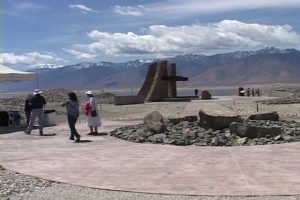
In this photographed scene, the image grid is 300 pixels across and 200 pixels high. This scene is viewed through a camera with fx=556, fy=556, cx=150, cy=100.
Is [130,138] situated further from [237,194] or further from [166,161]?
[237,194]

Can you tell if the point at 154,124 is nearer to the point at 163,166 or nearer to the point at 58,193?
the point at 163,166

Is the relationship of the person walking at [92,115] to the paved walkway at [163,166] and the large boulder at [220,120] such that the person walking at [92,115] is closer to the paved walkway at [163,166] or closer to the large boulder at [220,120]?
the paved walkway at [163,166]

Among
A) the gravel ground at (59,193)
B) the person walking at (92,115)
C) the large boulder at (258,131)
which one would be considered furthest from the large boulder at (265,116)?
the gravel ground at (59,193)

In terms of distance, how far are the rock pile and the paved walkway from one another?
0.65 metres

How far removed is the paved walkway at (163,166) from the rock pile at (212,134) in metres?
0.65

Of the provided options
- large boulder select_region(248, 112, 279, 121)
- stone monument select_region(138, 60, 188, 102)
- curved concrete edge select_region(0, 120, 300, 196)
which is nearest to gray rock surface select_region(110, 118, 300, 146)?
curved concrete edge select_region(0, 120, 300, 196)

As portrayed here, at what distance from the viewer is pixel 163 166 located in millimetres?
9531

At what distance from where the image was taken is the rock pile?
41.5 feet

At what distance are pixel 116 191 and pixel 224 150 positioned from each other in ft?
13.9

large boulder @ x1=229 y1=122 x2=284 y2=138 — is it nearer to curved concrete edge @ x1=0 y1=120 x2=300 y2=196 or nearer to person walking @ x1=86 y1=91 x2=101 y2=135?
curved concrete edge @ x1=0 y1=120 x2=300 y2=196

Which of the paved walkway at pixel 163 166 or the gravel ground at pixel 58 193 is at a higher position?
the paved walkway at pixel 163 166

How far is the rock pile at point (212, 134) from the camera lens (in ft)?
41.5

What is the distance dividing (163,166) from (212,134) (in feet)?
14.4

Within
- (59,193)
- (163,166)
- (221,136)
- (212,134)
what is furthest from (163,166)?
(212,134)
